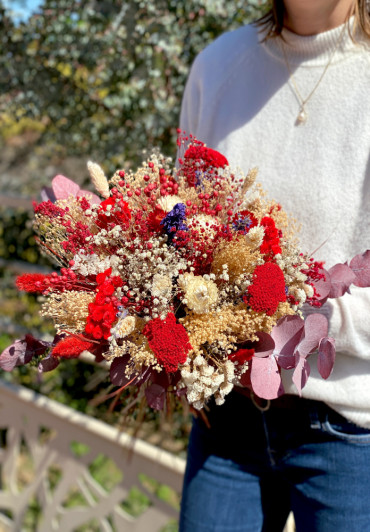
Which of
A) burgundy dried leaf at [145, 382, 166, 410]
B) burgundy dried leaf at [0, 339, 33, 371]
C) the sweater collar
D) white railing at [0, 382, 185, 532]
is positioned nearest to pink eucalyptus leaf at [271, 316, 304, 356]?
burgundy dried leaf at [145, 382, 166, 410]

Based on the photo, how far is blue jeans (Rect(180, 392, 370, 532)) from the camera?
1.02 meters

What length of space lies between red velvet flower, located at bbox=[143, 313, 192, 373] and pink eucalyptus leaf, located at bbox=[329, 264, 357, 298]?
0.31m

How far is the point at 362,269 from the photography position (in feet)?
3.01

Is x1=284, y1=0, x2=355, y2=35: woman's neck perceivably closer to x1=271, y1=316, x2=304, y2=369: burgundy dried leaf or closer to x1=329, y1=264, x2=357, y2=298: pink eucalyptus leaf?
x1=329, y1=264, x2=357, y2=298: pink eucalyptus leaf

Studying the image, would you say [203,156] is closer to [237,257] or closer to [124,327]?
[237,257]

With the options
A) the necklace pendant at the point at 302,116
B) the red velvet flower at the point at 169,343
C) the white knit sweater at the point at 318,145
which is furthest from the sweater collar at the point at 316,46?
the red velvet flower at the point at 169,343

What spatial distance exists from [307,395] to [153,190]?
515mm

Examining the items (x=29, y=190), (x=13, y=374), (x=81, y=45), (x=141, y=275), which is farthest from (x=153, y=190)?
(x=29, y=190)

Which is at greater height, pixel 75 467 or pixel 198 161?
pixel 198 161

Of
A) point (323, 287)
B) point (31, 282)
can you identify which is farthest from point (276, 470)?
point (31, 282)

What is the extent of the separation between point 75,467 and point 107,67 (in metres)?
1.68

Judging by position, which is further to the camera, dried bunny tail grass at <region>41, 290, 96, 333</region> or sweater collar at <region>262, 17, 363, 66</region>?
sweater collar at <region>262, 17, 363, 66</region>

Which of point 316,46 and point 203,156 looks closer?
point 203,156

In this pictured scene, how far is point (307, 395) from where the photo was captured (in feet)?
3.31
